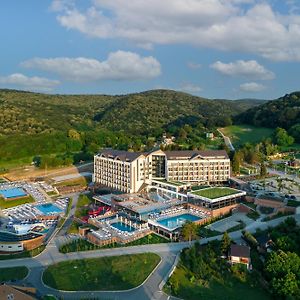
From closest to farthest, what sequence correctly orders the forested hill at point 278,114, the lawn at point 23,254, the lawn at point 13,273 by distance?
the lawn at point 13,273, the lawn at point 23,254, the forested hill at point 278,114

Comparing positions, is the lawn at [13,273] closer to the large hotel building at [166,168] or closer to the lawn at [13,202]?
the lawn at [13,202]

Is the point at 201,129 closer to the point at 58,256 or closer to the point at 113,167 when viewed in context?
the point at 113,167

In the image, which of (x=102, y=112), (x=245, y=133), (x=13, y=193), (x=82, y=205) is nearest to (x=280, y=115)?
(x=245, y=133)

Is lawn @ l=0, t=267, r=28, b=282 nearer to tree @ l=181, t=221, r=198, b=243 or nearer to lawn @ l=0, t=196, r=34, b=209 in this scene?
tree @ l=181, t=221, r=198, b=243

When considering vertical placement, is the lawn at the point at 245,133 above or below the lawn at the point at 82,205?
above

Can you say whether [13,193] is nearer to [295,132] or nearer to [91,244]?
[91,244]

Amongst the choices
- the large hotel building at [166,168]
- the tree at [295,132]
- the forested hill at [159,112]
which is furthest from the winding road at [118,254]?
the forested hill at [159,112]

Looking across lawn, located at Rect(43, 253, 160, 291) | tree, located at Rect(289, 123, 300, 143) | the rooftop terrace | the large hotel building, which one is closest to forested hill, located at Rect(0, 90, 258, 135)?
tree, located at Rect(289, 123, 300, 143)

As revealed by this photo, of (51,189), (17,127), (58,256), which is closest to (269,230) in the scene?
(58,256)
